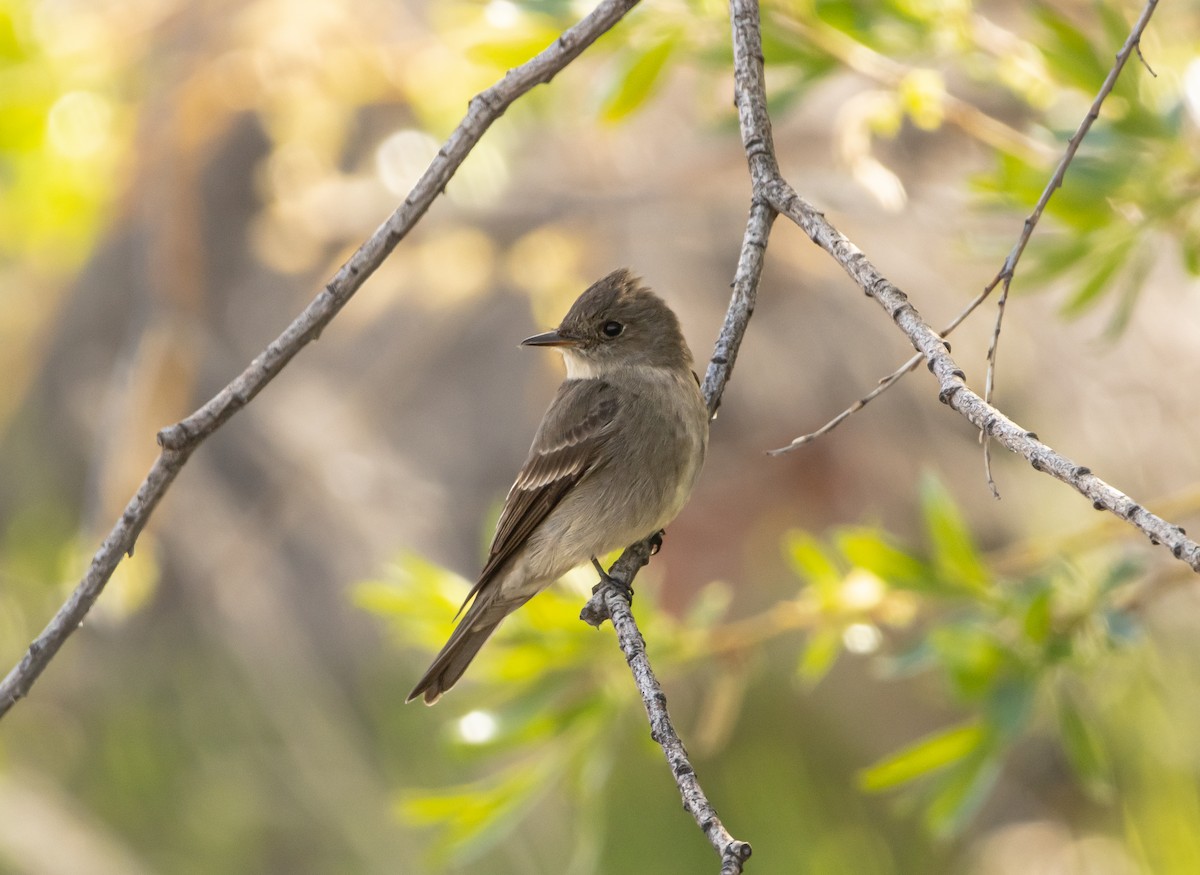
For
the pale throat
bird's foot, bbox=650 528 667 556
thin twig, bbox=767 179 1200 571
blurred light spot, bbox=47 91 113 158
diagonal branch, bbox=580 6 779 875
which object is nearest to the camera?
thin twig, bbox=767 179 1200 571

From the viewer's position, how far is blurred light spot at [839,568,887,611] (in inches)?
124

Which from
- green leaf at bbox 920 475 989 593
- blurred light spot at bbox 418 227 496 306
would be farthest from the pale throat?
Result: blurred light spot at bbox 418 227 496 306

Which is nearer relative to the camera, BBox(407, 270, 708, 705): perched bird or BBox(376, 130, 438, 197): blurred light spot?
BBox(407, 270, 708, 705): perched bird

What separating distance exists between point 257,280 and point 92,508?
7.41 ft

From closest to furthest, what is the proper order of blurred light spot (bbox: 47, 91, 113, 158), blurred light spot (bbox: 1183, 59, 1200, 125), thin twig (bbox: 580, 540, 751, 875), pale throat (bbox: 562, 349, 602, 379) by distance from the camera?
thin twig (bbox: 580, 540, 751, 875) < blurred light spot (bbox: 1183, 59, 1200, 125) < pale throat (bbox: 562, 349, 602, 379) < blurred light spot (bbox: 47, 91, 113, 158)

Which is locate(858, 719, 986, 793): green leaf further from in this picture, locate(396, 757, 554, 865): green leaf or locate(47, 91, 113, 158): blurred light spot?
locate(47, 91, 113, 158): blurred light spot

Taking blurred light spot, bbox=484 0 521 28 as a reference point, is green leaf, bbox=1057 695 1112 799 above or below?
below

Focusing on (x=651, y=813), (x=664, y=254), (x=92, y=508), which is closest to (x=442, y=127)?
(x=664, y=254)

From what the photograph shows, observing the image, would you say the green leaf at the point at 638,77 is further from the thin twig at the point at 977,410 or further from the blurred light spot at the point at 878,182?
the thin twig at the point at 977,410

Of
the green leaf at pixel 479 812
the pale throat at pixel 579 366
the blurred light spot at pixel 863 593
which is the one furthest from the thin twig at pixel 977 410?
the green leaf at pixel 479 812

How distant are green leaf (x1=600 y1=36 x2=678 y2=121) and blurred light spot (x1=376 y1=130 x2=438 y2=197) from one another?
5.07ft

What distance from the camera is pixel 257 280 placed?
6484 mm

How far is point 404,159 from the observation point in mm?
4906

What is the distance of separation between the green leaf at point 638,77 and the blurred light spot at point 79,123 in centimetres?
246
